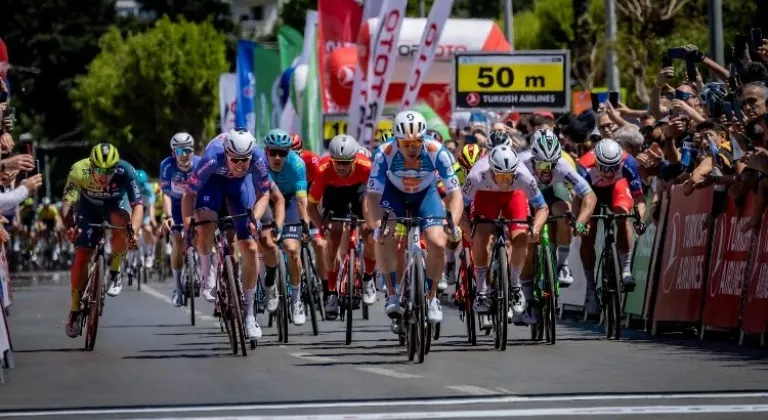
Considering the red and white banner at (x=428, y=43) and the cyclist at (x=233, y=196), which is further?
the red and white banner at (x=428, y=43)

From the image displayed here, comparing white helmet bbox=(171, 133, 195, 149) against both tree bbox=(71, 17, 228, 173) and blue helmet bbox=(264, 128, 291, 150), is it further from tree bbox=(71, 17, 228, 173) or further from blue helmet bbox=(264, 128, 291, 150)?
tree bbox=(71, 17, 228, 173)

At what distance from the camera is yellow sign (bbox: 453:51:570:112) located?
105ft

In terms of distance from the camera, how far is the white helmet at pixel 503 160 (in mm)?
16969

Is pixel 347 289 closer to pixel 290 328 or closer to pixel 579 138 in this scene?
pixel 290 328

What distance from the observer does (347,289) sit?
59.2ft

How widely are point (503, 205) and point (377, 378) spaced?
4091mm

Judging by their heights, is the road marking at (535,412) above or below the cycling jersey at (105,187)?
below

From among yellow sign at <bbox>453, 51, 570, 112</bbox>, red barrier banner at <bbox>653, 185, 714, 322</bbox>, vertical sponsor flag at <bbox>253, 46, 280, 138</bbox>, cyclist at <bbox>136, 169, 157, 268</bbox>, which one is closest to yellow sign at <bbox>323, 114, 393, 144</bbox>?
cyclist at <bbox>136, 169, 157, 268</bbox>

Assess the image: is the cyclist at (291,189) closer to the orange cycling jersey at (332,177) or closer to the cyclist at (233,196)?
the orange cycling jersey at (332,177)

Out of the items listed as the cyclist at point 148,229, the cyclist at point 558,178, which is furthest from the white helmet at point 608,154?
the cyclist at point 148,229

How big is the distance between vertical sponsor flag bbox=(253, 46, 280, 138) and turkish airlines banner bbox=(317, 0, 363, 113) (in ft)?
23.7

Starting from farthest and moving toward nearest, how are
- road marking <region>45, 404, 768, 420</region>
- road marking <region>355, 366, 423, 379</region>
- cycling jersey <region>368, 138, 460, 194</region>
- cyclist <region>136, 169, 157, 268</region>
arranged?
1. cyclist <region>136, 169, 157, 268</region>
2. cycling jersey <region>368, 138, 460, 194</region>
3. road marking <region>355, 366, 423, 379</region>
4. road marking <region>45, 404, 768, 420</region>

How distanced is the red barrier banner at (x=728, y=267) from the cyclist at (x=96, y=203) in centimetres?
509

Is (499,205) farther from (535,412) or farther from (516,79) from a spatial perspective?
(516,79)
